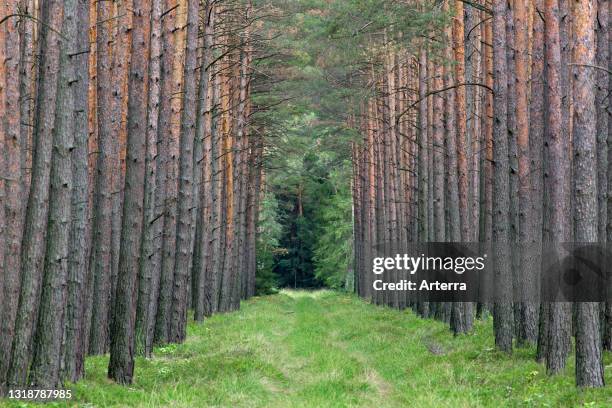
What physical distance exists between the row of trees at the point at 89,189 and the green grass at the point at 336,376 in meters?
0.89

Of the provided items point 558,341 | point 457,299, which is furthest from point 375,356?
point 558,341

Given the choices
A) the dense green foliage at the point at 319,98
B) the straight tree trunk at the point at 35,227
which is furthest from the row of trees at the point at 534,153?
the straight tree trunk at the point at 35,227

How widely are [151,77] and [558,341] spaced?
8.08 metres

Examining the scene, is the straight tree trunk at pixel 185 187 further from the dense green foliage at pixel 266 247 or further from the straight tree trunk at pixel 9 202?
the dense green foliage at pixel 266 247

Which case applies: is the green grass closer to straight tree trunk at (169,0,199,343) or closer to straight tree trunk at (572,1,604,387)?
straight tree trunk at (572,1,604,387)

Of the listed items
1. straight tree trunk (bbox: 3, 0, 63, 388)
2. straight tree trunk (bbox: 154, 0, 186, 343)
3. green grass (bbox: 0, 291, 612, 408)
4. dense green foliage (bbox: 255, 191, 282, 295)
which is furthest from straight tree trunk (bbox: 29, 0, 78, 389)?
dense green foliage (bbox: 255, 191, 282, 295)

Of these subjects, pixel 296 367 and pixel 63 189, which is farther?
pixel 296 367

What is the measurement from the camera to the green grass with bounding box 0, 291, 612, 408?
11.3 meters

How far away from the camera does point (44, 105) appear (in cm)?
1033

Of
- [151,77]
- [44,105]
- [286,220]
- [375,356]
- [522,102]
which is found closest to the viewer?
[44,105]

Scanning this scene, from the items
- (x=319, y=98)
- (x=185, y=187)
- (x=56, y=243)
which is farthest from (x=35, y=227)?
(x=319, y=98)

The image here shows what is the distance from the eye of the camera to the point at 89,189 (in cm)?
1480

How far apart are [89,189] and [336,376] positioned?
543 centimetres

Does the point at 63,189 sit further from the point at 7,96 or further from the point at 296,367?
the point at 296,367
